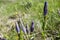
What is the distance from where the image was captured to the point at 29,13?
2689 mm

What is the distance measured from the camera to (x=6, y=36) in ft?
7.64

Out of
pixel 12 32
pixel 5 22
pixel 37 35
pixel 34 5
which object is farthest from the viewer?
pixel 34 5

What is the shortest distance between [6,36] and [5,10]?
0.62 metres

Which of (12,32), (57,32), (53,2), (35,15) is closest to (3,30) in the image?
(12,32)

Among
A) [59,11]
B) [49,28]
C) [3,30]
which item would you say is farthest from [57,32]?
[3,30]

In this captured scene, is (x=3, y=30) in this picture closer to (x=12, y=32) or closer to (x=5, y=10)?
(x=12, y=32)

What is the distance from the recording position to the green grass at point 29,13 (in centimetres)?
236

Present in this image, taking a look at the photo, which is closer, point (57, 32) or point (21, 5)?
point (57, 32)

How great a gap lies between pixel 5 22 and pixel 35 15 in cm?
38

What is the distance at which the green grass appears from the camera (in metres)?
2.36

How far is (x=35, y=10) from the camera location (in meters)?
2.73

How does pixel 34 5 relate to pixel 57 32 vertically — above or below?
above

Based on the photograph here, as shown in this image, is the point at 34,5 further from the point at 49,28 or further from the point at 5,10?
the point at 49,28

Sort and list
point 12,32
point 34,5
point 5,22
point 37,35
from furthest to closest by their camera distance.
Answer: point 34,5 < point 5,22 < point 12,32 < point 37,35
